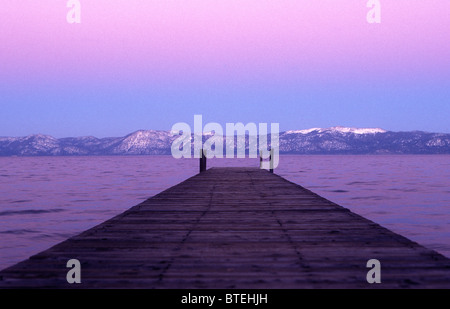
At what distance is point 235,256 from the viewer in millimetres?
5070

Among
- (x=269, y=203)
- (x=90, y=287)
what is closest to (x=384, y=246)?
(x=90, y=287)

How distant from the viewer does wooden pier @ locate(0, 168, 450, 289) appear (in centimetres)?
409

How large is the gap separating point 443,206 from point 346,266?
16.0 meters

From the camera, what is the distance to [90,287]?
3.93 meters

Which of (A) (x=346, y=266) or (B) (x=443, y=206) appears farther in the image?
(B) (x=443, y=206)

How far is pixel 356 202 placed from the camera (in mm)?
20016

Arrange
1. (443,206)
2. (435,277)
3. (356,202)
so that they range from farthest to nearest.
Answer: (356,202) < (443,206) < (435,277)

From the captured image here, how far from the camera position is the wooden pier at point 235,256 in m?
4.09

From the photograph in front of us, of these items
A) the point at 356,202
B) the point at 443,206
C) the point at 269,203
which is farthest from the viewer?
the point at 356,202
